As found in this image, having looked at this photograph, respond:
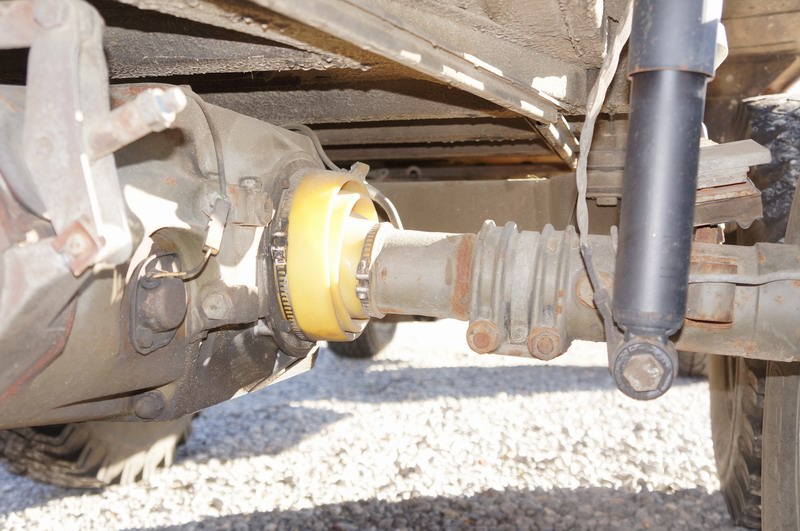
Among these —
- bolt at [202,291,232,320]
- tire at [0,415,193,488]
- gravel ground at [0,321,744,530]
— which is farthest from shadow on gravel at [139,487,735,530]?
bolt at [202,291,232,320]

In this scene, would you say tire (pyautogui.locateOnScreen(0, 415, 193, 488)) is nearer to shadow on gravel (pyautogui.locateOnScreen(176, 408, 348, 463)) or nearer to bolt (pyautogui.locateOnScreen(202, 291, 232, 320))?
shadow on gravel (pyautogui.locateOnScreen(176, 408, 348, 463))

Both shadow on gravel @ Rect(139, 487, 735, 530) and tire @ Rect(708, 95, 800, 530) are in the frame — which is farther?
shadow on gravel @ Rect(139, 487, 735, 530)

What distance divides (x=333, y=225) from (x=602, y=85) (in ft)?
1.74

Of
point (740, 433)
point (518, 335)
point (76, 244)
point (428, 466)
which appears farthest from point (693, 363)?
point (76, 244)

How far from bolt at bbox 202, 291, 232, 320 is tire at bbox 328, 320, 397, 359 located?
2703 mm

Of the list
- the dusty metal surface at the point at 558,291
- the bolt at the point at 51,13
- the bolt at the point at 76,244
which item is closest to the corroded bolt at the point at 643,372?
the dusty metal surface at the point at 558,291

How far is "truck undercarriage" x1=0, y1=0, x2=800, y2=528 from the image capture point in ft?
2.61

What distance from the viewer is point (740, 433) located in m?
2.00

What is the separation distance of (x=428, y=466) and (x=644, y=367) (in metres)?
1.61

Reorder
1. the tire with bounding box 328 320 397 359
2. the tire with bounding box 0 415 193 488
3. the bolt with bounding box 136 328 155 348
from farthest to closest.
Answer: the tire with bounding box 328 320 397 359 → the tire with bounding box 0 415 193 488 → the bolt with bounding box 136 328 155 348

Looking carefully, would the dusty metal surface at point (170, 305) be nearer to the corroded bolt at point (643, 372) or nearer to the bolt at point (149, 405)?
the bolt at point (149, 405)

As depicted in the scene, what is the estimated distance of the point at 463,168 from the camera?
283 centimetres

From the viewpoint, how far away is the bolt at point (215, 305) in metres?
1.15

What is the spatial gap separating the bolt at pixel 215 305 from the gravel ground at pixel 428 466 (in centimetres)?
106
